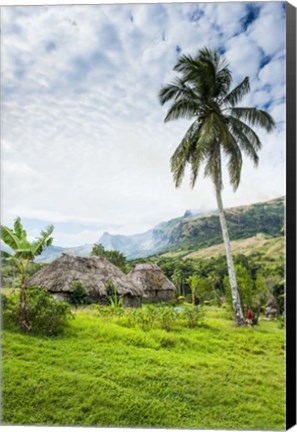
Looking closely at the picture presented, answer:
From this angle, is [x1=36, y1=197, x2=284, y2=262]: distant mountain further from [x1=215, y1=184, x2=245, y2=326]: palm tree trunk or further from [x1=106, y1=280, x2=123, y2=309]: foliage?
[x1=106, y1=280, x2=123, y2=309]: foliage

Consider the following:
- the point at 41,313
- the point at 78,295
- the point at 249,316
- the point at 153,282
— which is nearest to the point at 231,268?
the point at 249,316

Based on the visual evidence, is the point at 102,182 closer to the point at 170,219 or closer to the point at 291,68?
the point at 170,219

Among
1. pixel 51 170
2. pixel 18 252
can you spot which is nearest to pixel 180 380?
pixel 18 252

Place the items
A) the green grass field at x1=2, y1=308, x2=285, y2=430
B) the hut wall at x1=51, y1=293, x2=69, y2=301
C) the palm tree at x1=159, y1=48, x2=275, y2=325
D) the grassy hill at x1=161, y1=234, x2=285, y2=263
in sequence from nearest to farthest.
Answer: the green grass field at x1=2, y1=308, x2=285, y2=430
the grassy hill at x1=161, y1=234, x2=285, y2=263
the palm tree at x1=159, y1=48, x2=275, y2=325
the hut wall at x1=51, y1=293, x2=69, y2=301

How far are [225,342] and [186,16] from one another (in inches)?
116

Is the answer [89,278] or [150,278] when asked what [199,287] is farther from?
[89,278]

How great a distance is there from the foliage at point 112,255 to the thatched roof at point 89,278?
40 millimetres

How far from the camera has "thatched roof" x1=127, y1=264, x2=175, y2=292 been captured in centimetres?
446

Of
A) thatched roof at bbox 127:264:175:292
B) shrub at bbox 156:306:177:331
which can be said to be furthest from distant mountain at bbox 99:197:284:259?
shrub at bbox 156:306:177:331

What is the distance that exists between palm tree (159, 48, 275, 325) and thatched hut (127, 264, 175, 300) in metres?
0.59

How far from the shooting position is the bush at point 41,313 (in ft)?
14.5

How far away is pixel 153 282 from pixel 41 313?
1.08 metres

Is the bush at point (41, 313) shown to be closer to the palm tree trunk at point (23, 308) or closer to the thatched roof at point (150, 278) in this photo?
the palm tree trunk at point (23, 308)

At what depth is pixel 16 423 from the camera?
14.1ft
